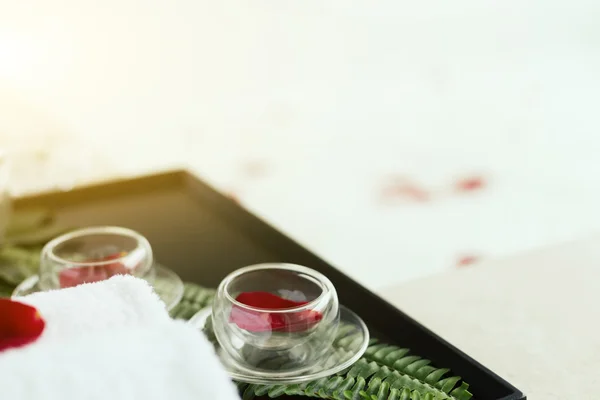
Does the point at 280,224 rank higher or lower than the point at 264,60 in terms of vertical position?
lower

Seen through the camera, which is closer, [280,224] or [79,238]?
[79,238]

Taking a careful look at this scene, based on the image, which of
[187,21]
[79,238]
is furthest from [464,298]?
[187,21]

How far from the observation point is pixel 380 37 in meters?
1.54

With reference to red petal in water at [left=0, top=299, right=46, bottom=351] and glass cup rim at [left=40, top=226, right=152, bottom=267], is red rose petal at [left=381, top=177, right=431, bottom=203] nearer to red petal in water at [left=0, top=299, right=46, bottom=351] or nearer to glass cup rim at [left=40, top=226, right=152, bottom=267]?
glass cup rim at [left=40, top=226, right=152, bottom=267]

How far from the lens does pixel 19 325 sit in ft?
1.50

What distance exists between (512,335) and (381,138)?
2.70ft

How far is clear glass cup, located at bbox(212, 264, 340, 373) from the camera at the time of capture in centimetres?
60

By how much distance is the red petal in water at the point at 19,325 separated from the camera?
0.44 metres

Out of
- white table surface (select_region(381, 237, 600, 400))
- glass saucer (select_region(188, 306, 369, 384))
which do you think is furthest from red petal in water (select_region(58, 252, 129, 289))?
white table surface (select_region(381, 237, 600, 400))

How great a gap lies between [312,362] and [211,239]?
328 millimetres

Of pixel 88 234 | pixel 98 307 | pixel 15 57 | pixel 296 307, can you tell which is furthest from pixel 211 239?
pixel 15 57

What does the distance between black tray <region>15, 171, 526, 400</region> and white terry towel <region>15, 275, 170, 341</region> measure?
24 centimetres

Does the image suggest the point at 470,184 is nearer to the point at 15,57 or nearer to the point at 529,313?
the point at 529,313

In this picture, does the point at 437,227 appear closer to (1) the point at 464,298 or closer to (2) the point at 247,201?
(2) the point at 247,201
